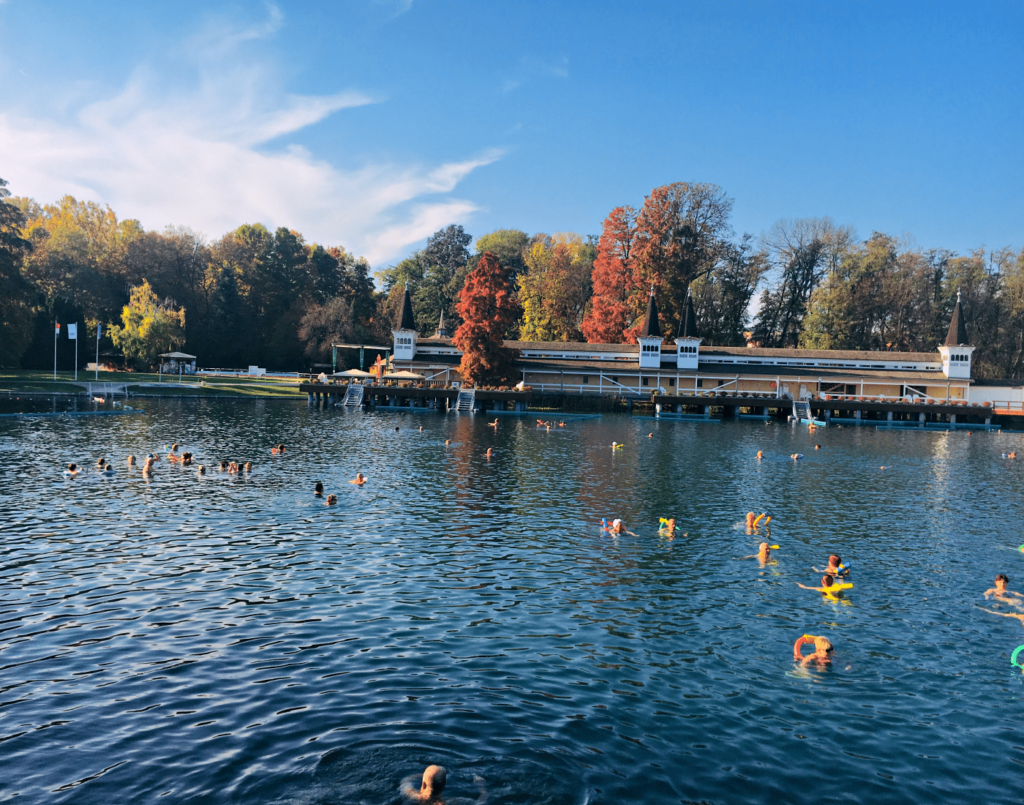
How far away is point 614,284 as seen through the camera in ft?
320

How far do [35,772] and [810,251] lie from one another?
10897 cm

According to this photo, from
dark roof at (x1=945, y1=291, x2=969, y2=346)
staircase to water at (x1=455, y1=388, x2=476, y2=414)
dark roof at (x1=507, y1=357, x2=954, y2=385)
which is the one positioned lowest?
staircase to water at (x1=455, y1=388, x2=476, y2=414)

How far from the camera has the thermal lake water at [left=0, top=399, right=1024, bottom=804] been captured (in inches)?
413

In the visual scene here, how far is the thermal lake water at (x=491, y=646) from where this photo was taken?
10.5 metres

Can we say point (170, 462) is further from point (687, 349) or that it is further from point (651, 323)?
point (687, 349)

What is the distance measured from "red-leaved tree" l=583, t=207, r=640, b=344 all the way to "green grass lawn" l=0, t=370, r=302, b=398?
40.7 meters

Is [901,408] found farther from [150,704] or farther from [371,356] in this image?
[150,704]

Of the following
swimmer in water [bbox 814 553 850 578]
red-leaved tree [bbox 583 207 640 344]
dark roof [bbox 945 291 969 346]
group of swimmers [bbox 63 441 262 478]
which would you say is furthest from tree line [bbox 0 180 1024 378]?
swimmer in water [bbox 814 553 850 578]

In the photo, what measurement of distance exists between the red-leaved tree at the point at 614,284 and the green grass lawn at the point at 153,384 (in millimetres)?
40729

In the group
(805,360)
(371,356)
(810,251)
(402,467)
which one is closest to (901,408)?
(805,360)

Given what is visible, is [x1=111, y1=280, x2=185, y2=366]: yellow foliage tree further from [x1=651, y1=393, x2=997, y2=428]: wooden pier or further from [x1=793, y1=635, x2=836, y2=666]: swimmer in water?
[x1=793, y1=635, x2=836, y2=666]: swimmer in water

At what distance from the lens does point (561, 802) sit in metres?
9.74

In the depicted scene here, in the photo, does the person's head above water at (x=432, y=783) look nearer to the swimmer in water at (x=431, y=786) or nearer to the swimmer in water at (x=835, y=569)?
the swimmer in water at (x=431, y=786)

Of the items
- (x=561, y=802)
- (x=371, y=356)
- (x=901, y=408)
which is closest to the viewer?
(x=561, y=802)
